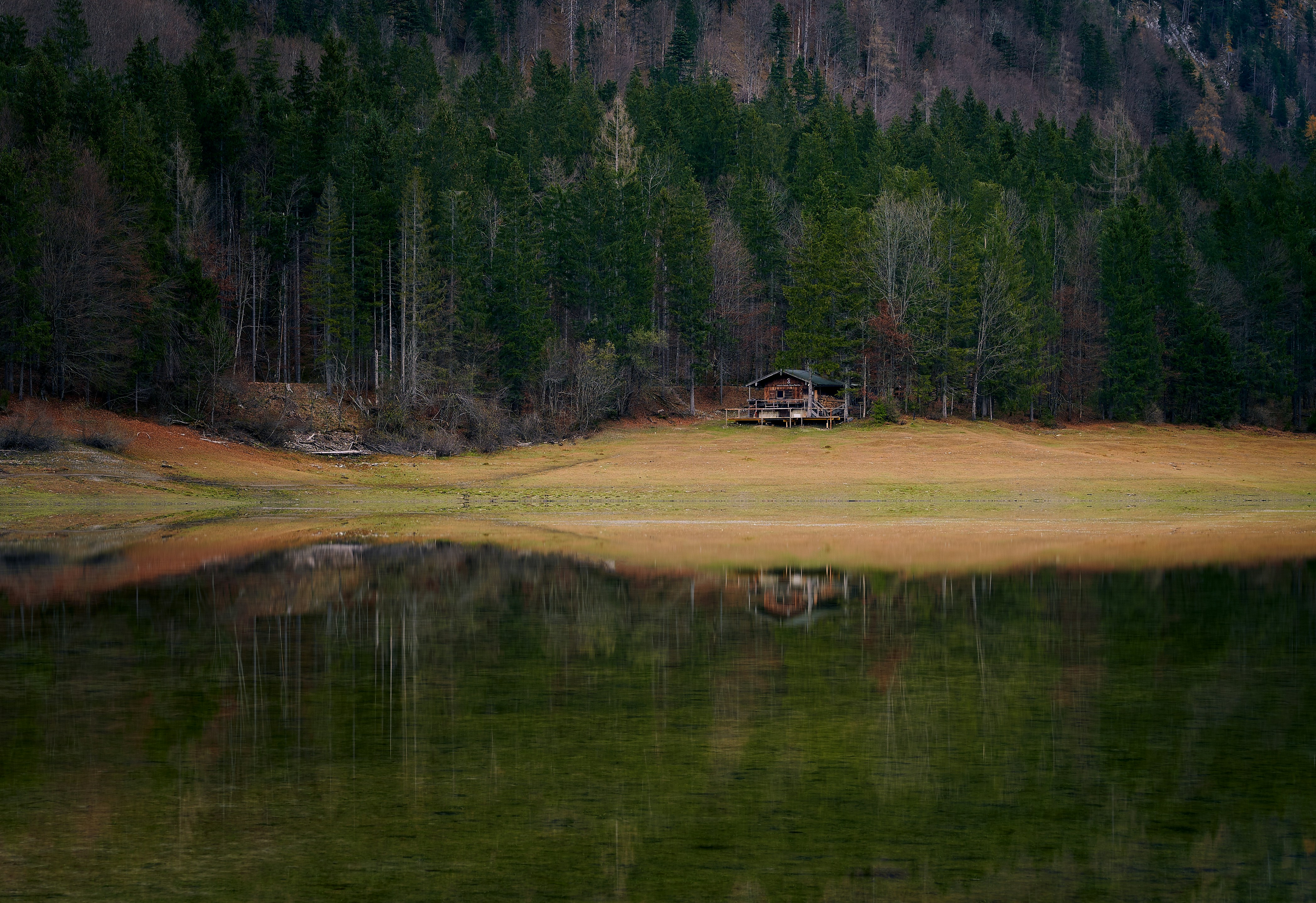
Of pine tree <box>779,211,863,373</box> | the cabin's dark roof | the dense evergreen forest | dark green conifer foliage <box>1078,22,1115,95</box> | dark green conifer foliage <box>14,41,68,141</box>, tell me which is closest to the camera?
the dense evergreen forest

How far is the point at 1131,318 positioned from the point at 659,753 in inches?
3149

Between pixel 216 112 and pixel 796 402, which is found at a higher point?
pixel 216 112

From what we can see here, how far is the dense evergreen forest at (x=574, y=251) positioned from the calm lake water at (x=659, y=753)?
42.3 m

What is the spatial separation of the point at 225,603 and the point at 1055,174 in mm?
96029

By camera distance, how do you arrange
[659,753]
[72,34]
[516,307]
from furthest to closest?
[72,34]
[516,307]
[659,753]

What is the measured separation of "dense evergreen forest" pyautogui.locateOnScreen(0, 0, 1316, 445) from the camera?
2245 inches

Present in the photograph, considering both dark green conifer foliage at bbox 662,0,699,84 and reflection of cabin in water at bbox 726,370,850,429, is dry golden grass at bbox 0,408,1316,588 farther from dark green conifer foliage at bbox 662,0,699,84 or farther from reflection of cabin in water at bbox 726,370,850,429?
dark green conifer foliage at bbox 662,0,699,84

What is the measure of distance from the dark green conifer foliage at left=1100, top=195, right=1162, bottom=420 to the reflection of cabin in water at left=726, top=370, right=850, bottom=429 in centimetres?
1913

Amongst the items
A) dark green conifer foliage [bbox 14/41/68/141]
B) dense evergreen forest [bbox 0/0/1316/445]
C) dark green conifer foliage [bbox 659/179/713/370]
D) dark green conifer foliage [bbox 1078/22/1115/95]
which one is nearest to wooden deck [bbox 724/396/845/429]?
dense evergreen forest [bbox 0/0/1316/445]

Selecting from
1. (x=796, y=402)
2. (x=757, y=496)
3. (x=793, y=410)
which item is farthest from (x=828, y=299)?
(x=757, y=496)

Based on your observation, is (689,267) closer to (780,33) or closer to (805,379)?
(805,379)

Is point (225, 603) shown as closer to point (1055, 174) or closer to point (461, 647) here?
point (461, 647)

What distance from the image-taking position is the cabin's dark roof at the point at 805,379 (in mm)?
76000

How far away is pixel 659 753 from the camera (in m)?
9.55
